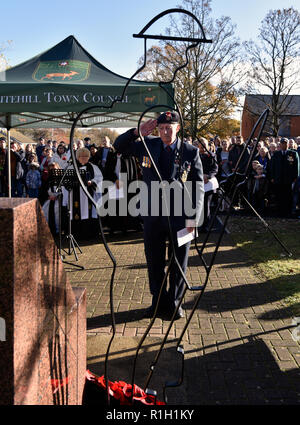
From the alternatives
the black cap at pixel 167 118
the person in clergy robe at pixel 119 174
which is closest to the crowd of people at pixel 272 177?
the person in clergy robe at pixel 119 174

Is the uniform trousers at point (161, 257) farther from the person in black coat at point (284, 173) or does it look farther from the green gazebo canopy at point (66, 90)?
the person in black coat at point (284, 173)

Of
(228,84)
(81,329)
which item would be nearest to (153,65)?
(228,84)

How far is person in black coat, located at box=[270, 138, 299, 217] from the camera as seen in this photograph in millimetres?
12070

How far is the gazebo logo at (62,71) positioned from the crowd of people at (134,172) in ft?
5.21

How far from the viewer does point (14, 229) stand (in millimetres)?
1526

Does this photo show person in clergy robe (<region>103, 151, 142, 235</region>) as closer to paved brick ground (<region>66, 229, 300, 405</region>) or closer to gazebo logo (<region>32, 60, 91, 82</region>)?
gazebo logo (<region>32, 60, 91, 82</region>)

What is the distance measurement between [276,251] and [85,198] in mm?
4359

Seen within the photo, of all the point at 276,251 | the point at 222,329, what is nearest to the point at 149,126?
the point at 222,329

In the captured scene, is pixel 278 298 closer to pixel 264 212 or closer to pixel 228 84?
pixel 264 212

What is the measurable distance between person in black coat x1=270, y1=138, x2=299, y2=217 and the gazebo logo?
6.65 metres

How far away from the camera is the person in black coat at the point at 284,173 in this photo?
12070 mm

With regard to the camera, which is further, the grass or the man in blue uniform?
the grass

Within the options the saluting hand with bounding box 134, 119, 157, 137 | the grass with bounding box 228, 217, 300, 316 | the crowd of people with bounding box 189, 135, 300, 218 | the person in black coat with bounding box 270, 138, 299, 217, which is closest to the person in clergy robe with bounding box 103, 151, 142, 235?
the grass with bounding box 228, 217, 300, 316
